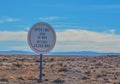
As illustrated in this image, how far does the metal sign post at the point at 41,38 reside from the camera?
63.0 ft

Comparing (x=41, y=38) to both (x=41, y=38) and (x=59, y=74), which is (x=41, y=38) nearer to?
(x=41, y=38)

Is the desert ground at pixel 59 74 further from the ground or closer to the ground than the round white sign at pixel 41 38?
closer to the ground

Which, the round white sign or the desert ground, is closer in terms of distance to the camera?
the round white sign

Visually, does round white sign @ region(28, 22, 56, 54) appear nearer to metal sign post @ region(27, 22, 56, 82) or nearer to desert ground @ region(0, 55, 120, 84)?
metal sign post @ region(27, 22, 56, 82)

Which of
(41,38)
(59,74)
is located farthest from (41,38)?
(59,74)

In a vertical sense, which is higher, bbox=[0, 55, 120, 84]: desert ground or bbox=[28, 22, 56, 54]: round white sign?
bbox=[28, 22, 56, 54]: round white sign

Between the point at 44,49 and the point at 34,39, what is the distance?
0.63 metres

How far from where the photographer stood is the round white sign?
1920 cm

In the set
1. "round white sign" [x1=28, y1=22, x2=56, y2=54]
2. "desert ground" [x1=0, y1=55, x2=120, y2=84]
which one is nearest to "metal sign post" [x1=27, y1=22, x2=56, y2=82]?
"round white sign" [x1=28, y1=22, x2=56, y2=54]

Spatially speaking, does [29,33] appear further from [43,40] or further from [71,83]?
[71,83]

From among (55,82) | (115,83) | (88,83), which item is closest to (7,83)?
(55,82)

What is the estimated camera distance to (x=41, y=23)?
63.8 feet

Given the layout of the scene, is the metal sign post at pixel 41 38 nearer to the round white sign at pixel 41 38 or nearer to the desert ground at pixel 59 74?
the round white sign at pixel 41 38

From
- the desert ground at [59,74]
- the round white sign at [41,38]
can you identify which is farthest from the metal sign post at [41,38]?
the desert ground at [59,74]
